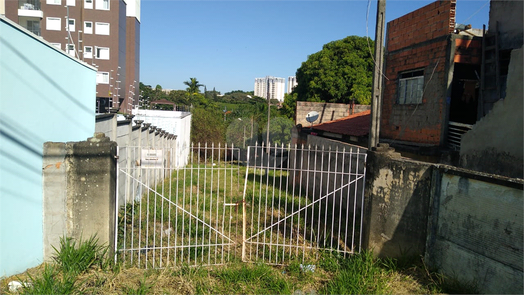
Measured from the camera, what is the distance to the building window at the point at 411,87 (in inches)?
355

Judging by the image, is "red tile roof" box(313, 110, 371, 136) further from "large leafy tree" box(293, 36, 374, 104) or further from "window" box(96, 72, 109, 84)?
"window" box(96, 72, 109, 84)

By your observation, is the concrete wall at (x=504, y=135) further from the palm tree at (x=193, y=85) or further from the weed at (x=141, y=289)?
the palm tree at (x=193, y=85)

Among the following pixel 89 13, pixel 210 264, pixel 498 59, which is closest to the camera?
pixel 210 264

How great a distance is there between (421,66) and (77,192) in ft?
26.0

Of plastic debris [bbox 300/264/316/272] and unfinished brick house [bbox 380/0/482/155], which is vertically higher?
unfinished brick house [bbox 380/0/482/155]

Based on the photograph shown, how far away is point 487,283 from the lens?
4086mm

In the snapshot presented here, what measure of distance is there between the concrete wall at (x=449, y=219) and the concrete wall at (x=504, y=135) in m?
2.01

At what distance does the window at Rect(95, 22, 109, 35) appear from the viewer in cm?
2608

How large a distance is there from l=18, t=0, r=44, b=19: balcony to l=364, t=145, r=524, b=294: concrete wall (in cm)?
1792

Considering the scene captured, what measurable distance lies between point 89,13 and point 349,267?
27178 millimetres

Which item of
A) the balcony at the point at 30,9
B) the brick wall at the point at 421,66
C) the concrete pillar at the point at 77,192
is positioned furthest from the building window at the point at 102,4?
the concrete pillar at the point at 77,192

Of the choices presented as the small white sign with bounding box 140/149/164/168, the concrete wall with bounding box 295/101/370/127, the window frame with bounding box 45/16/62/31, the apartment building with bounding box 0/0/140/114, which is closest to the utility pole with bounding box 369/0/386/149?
the small white sign with bounding box 140/149/164/168

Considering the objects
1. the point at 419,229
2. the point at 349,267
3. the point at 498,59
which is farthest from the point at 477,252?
Result: the point at 498,59

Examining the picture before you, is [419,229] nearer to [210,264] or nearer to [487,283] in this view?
[487,283]
